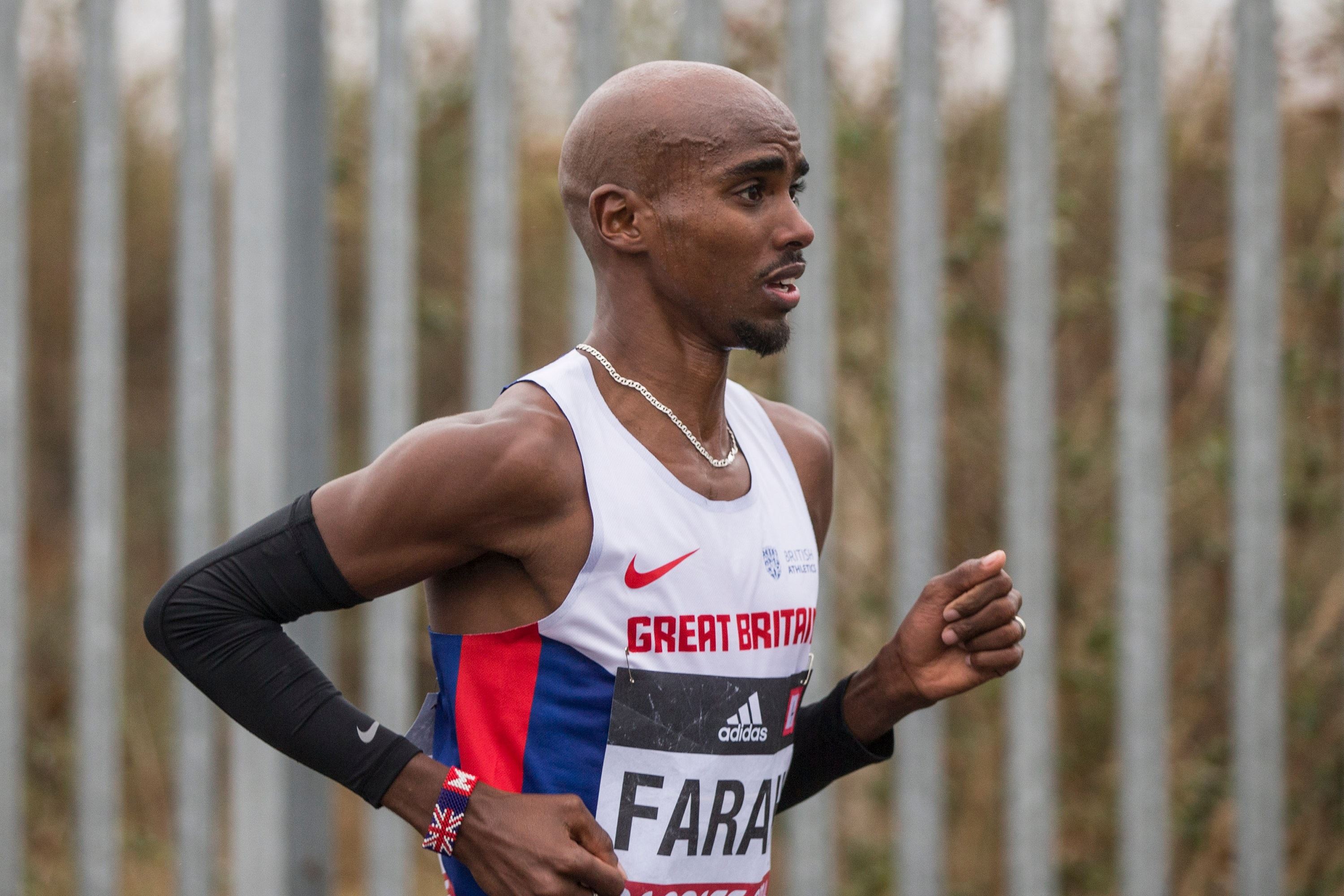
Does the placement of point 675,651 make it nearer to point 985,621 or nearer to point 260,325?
point 985,621

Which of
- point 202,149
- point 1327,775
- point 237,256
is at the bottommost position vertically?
point 1327,775

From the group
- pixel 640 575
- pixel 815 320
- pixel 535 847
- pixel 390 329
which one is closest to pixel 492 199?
pixel 390 329

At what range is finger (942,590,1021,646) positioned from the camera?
69.1 inches

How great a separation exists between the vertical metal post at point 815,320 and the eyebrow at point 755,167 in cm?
136

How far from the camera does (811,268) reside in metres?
3.09

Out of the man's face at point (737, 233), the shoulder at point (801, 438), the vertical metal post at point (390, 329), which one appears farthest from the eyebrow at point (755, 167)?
the vertical metal post at point (390, 329)

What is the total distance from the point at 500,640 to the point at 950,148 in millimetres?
2564

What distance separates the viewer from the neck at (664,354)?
1804 mm

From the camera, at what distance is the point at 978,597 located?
1.75 meters

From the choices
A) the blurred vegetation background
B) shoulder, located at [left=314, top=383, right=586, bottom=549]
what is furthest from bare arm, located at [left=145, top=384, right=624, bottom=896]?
the blurred vegetation background

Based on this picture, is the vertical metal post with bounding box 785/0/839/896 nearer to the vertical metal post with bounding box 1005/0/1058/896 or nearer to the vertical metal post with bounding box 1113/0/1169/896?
the vertical metal post with bounding box 1005/0/1058/896

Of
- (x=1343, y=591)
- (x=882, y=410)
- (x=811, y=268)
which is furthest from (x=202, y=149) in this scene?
(x=1343, y=591)

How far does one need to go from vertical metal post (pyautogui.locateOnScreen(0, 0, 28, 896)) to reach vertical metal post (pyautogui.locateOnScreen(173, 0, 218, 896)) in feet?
1.40

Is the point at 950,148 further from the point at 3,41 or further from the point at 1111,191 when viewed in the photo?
the point at 3,41
